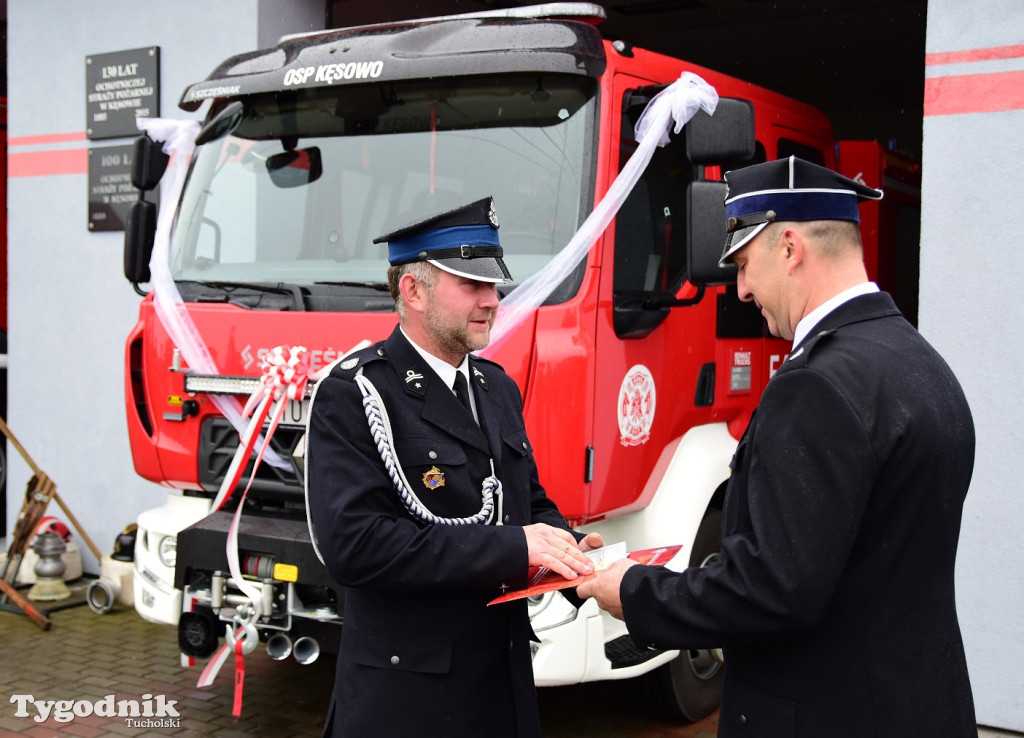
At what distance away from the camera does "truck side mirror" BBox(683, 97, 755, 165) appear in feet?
12.8

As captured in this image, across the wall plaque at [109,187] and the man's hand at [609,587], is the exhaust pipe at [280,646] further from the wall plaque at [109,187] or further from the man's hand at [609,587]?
the wall plaque at [109,187]

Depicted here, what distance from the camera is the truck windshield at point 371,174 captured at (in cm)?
409

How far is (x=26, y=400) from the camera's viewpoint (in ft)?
24.9

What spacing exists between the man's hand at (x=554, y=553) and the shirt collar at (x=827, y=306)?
69 centimetres

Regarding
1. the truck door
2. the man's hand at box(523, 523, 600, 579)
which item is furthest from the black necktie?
the truck door

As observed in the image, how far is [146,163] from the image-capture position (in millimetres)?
4895

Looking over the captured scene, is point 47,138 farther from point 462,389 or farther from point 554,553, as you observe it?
point 554,553

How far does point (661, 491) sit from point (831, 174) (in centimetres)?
255

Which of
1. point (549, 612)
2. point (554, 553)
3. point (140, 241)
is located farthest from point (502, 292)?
point (140, 241)

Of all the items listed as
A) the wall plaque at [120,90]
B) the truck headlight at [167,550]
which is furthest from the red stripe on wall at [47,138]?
the truck headlight at [167,550]

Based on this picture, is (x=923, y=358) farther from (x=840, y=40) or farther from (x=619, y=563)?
(x=840, y=40)

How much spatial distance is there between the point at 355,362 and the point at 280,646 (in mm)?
1947

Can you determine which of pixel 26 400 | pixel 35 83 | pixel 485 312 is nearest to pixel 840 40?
pixel 35 83
